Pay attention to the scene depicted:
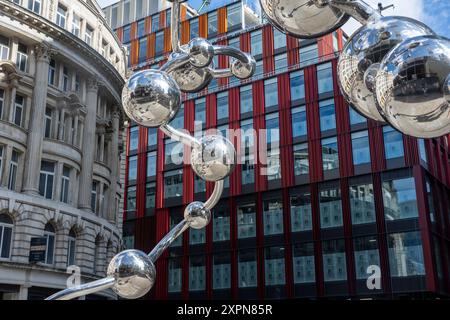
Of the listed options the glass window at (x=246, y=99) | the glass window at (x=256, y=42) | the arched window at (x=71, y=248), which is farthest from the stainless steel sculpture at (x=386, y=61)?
the glass window at (x=256, y=42)

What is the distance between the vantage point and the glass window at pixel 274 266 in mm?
33394

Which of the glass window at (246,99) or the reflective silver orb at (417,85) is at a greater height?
the glass window at (246,99)

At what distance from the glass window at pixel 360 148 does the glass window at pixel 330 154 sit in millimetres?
1114

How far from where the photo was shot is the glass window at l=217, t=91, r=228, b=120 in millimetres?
38531

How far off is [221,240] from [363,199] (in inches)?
389

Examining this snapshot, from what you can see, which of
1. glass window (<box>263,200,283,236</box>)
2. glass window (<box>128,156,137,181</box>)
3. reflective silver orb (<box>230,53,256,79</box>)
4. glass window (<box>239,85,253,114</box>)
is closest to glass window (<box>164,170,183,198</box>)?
glass window (<box>128,156,137,181</box>)

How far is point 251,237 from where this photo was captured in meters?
35.1

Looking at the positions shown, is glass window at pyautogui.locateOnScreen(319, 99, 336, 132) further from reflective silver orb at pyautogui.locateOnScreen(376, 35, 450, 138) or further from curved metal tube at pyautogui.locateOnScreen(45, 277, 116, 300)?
reflective silver orb at pyautogui.locateOnScreen(376, 35, 450, 138)

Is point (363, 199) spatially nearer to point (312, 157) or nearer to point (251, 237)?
point (312, 157)

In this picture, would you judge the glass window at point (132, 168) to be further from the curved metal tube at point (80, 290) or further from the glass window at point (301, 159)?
the curved metal tube at point (80, 290)

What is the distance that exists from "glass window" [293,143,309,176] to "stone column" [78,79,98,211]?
12.8 m

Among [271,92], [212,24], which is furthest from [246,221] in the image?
[212,24]
